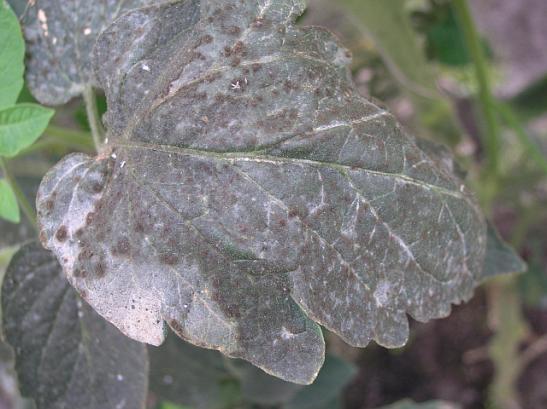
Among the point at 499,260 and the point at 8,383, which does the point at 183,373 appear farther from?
the point at 8,383

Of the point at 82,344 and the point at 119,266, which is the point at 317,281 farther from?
the point at 82,344

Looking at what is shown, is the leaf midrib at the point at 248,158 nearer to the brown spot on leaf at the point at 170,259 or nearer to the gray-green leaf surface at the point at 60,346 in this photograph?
the brown spot on leaf at the point at 170,259

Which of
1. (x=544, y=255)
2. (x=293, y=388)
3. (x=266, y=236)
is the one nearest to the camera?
(x=266, y=236)

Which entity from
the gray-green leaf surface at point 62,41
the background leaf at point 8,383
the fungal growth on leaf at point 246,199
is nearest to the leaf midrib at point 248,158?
the fungal growth on leaf at point 246,199

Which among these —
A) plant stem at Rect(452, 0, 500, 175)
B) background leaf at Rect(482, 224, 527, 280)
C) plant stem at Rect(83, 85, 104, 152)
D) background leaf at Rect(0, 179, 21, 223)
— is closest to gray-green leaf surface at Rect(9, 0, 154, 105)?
plant stem at Rect(83, 85, 104, 152)

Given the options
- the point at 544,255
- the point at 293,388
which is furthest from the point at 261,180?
the point at 544,255
